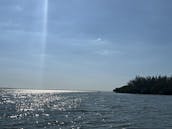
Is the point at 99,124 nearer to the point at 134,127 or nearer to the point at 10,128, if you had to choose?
the point at 134,127

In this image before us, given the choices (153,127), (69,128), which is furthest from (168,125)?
(69,128)

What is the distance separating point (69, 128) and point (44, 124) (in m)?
5.31

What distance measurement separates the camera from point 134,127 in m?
42.4

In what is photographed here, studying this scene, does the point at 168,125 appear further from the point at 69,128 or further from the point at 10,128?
the point at 10,128

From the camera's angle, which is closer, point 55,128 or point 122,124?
point 55,128

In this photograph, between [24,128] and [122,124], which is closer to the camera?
[24,128]

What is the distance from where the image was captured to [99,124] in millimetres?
45281

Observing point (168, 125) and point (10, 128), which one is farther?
point (168, 125)

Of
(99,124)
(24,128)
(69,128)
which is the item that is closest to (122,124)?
(99,124)

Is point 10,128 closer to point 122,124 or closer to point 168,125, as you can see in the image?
point 122,124

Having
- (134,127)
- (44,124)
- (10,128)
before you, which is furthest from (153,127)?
(10,128)

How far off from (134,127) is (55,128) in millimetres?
9113

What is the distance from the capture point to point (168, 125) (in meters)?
44.3

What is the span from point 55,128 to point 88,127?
384cm
